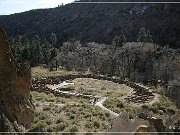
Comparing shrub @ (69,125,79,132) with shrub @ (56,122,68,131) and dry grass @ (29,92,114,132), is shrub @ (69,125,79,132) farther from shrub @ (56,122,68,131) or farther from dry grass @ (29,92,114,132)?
shrub @ (56,122,68,131)

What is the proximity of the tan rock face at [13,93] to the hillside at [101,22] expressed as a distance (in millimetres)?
92936

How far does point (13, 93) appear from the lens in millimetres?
17328

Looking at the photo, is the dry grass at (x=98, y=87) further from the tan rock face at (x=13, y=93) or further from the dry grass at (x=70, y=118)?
the tan rock face at (x=13, y=93)

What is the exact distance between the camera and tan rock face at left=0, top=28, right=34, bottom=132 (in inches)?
631

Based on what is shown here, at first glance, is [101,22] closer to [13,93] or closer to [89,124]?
[89,124]

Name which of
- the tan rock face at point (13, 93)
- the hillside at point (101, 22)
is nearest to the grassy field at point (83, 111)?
the tan rock face at point (13, 93)

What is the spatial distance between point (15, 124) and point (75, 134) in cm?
985

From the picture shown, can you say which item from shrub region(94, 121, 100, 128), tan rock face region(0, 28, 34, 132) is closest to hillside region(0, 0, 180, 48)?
shrub region(94, 121, 100, 128)

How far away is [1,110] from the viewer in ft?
49.6

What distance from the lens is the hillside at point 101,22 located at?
125 meters

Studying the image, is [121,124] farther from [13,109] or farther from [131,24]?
[131,24]

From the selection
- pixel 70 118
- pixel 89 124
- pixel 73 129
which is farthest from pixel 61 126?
pixel 70 118

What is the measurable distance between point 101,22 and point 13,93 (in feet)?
445

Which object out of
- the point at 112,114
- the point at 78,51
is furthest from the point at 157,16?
the point at 112,114
